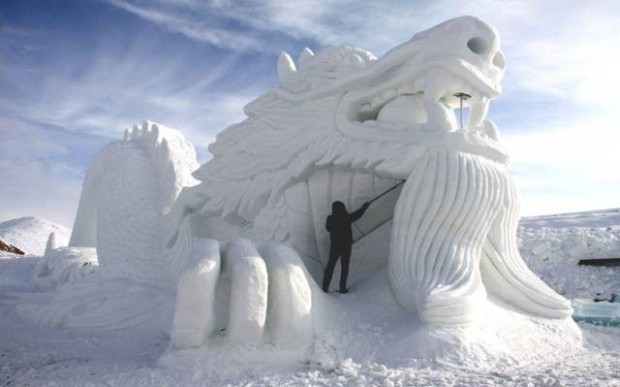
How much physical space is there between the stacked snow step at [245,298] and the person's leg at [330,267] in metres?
0.57

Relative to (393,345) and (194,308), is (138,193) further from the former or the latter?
(393,345)

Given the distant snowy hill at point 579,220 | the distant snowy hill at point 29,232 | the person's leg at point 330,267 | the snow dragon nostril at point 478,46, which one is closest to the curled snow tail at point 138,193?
the person's leg at point 330,267

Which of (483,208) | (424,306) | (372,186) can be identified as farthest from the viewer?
(372,186)

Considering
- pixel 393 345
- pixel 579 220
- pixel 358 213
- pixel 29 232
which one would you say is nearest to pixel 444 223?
pixel 358 213

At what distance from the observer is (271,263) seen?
2936mm

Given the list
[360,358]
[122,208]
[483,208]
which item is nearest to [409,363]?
[360,358]

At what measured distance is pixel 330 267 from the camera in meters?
3.53

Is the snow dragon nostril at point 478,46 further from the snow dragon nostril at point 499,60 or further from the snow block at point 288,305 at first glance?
the snow block at point 288,305

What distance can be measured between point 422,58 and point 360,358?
1923mm

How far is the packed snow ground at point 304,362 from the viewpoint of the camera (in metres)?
2.44

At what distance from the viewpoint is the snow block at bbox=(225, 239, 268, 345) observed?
8.87ft

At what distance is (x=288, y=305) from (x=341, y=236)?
0.78 meters

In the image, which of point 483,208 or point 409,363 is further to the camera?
point 483,208

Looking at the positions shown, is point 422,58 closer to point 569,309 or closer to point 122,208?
point 569,309
